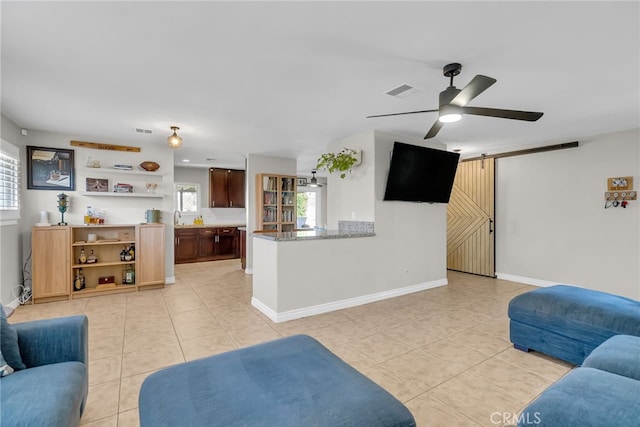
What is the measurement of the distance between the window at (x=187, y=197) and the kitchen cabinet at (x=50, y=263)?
3.69 metres

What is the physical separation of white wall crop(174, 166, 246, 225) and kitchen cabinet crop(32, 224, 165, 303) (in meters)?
3.08

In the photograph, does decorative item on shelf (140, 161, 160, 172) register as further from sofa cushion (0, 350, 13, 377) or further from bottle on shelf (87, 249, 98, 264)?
sofa cushion (0, 350, 13, 377)

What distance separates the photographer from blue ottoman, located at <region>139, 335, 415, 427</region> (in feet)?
3.51

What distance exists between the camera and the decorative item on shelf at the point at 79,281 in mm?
4453

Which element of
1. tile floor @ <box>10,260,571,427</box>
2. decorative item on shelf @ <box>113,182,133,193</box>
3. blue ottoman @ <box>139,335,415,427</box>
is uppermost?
decorative item on shelf @ <box>113,182,133,193</box>

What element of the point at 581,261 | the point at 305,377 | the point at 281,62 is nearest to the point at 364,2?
the point at 281,62

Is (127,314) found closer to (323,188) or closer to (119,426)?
(119,426)

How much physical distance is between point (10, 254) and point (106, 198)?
1.39 meters

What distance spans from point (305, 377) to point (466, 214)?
576cm

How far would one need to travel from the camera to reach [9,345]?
1.51 metres

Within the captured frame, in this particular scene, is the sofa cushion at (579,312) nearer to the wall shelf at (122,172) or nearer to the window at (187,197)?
the wall shelf at (122,172)

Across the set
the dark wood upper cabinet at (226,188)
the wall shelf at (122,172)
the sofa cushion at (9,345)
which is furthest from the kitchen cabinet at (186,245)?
the sofa cushion at (9,345)

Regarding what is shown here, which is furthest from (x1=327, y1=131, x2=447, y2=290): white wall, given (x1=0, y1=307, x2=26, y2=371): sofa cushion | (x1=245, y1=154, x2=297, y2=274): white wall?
(x1=0, y1=307, x2=26, y2=371): sofa cushion

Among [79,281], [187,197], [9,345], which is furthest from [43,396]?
[187,197]
